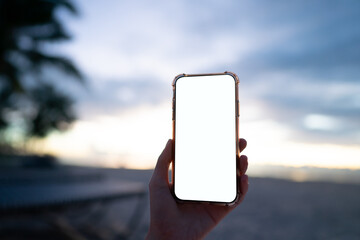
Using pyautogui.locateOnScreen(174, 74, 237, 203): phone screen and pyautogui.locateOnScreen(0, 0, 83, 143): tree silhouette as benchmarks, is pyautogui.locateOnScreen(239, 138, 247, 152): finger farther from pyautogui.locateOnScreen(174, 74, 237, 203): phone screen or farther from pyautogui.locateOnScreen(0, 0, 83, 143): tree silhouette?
pyautogui.locateOnScreen(0, 0, 83, 143): tree silhouette

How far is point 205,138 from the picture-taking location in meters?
1.52

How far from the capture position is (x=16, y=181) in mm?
5246

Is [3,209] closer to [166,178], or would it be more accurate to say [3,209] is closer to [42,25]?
[166,178]

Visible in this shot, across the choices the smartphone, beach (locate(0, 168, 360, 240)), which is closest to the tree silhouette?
beach (locate(0, 168, 360, 240))

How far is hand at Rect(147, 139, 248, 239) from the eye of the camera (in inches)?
48.0

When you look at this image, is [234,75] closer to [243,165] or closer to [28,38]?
[243,165]

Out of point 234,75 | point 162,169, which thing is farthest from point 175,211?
point 234,75

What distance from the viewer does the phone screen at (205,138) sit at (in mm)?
1455

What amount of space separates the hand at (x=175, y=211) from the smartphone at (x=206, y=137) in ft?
0.16

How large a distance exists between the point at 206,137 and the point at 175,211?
43 cm

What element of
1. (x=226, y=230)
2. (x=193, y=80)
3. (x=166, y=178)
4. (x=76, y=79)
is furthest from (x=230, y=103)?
(x=76, y=79)

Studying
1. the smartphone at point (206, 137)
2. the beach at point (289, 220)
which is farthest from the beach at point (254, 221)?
the smartphone at point (206, 137)

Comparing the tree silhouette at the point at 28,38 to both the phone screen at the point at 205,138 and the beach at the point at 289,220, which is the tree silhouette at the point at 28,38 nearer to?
the beach at the point at 289,220

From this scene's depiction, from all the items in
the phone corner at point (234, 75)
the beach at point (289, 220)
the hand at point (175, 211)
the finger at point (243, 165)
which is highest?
the phone corner at point (234, 75)
